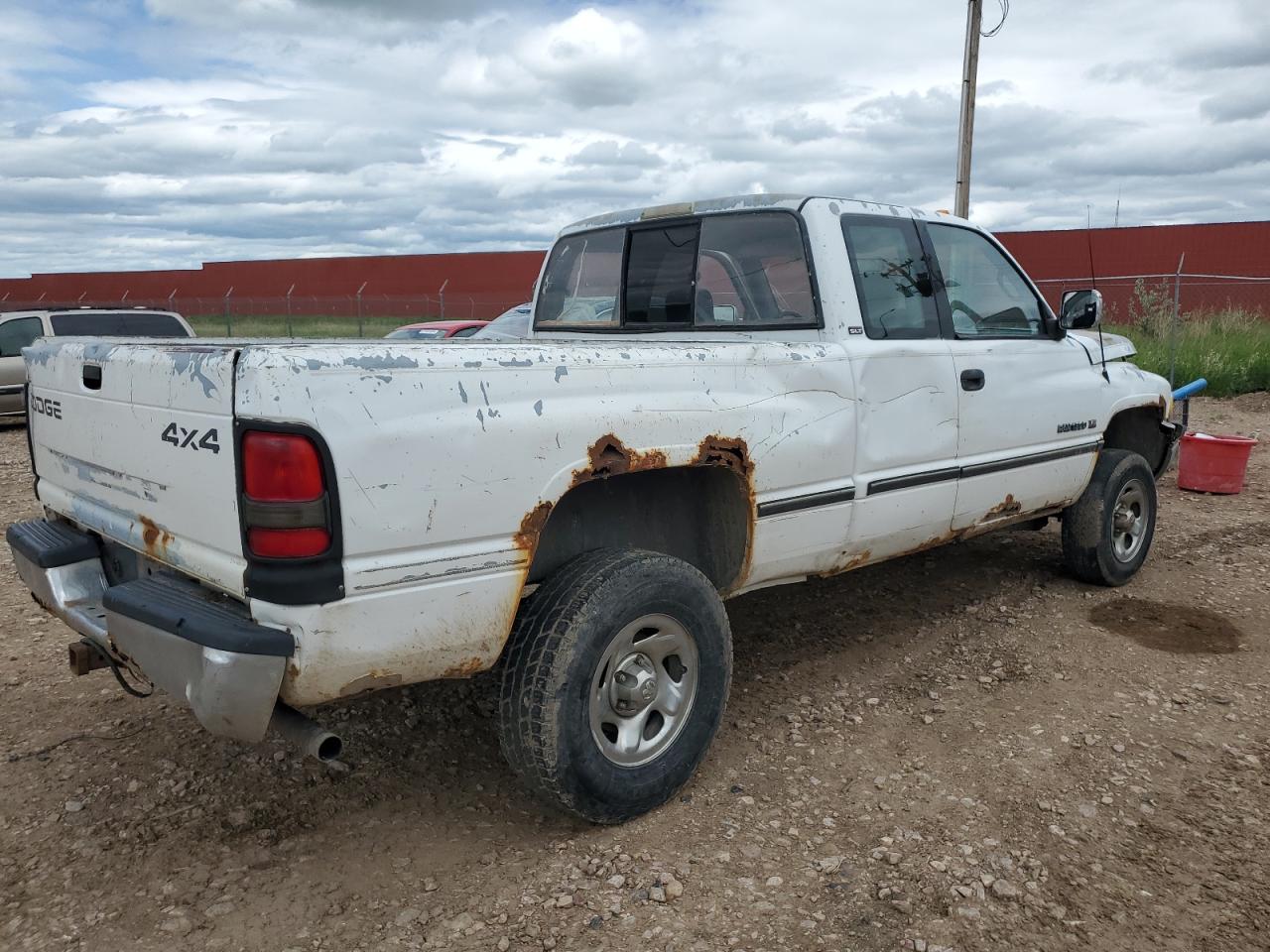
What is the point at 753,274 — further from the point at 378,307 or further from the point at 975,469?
the point at 378,307

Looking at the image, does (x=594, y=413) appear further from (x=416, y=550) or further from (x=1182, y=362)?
(x=1182, y=362)

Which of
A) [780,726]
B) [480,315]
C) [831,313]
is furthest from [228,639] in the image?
[480,315]

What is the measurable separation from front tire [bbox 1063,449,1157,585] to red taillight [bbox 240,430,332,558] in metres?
4.11

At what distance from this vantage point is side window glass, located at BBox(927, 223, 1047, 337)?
14.5 feet

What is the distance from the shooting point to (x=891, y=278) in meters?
4.09

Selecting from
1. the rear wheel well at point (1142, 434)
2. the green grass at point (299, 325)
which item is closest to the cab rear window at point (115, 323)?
the rear wheel well at point (1142, 434)

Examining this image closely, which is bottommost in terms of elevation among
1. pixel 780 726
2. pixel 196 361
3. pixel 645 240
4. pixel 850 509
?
pixel 780 726

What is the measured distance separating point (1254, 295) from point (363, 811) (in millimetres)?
21303

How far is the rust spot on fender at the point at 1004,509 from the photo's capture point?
4.51m

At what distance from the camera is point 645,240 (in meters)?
4.47

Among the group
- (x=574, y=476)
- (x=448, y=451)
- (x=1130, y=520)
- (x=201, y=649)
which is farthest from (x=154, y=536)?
(x=1130, y=520)

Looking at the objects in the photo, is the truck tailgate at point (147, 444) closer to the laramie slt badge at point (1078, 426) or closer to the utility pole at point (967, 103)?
the laramie slt badge at point (1078, 426)

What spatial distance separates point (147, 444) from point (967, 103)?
38.0 feet

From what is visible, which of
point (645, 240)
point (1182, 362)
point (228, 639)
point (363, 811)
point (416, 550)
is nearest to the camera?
point (228, 639)
